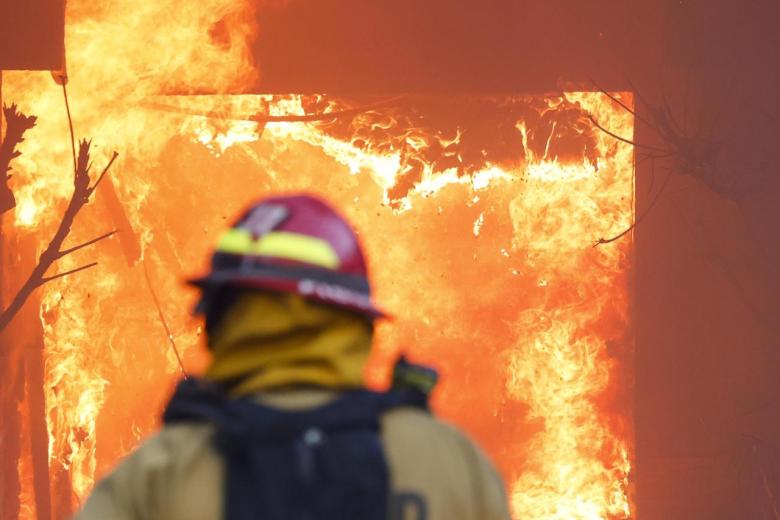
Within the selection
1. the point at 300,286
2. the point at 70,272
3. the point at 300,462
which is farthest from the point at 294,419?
the point at 70,272

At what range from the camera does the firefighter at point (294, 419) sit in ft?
5.30

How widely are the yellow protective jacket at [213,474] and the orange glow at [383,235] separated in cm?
645

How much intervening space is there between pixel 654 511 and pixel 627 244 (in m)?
1.76

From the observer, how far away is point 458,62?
26.6ft

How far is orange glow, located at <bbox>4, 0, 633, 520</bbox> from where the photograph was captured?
802cm

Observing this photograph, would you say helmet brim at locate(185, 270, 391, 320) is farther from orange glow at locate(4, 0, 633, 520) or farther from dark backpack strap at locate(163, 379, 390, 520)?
orange glow at locate(4, 0, 633, 520)

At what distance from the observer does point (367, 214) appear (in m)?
8.20

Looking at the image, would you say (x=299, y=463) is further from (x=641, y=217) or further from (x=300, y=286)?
(x=641, y=217)

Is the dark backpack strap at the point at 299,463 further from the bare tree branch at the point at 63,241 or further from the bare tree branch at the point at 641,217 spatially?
the bare tree branch at the point at 641,217

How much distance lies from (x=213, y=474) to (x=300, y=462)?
12 cm

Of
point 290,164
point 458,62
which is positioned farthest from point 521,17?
point 290,164

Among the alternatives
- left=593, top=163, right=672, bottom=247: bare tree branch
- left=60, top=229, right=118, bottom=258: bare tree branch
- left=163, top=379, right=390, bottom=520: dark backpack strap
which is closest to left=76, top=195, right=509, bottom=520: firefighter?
left=163, top=379, right=390, bottom=520: dark backpack strap

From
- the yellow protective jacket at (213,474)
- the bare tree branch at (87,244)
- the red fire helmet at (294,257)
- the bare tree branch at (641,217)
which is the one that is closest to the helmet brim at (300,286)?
the red fire helmet at (294,257)

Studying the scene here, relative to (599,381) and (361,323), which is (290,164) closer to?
(599,381)
